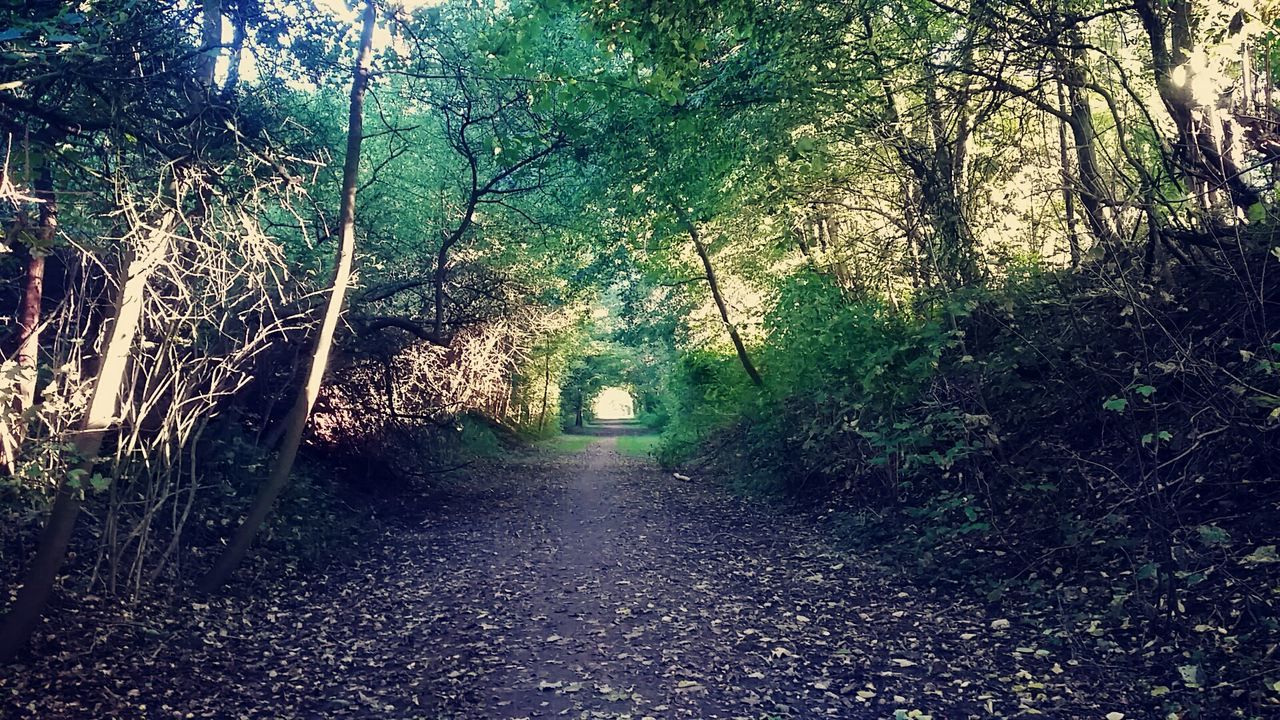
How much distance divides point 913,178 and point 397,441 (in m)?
10.4

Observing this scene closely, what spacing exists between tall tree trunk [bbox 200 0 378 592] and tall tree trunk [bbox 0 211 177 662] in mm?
2486

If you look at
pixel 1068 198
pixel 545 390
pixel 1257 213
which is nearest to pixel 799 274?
pixel 1068 198

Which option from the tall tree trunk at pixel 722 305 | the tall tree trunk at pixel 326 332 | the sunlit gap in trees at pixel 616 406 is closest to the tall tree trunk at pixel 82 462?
the tall tree trunk at pixel 326 332

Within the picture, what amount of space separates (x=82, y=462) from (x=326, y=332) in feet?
11.0

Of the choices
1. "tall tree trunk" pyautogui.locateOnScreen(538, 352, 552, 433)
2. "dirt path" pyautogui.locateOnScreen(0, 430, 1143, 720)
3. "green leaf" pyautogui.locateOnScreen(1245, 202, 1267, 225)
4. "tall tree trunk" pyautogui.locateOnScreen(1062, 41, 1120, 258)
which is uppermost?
"tall tree trunk" pyautogui.locateOnScreen(1062, 41, 1120, 258)

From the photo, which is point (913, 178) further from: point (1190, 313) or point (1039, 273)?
point (1190, 313)

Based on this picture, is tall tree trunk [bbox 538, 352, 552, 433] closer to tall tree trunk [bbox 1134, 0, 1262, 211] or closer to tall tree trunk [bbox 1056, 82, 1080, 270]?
tall tree trunk [bbox 1056, 82, 1080, 270]

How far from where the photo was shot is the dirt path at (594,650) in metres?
5.09

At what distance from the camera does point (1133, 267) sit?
638cm

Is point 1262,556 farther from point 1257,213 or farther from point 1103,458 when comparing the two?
point 1257,213

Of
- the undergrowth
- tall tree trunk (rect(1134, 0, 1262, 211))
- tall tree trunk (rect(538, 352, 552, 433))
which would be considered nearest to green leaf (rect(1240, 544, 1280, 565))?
the undergrowth

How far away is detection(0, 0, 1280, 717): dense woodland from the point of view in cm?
555

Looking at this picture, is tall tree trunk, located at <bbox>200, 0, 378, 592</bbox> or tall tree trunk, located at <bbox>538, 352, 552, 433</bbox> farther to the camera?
tall tree trunk, located at <bbox>538, 352, 552, 433</bbox>

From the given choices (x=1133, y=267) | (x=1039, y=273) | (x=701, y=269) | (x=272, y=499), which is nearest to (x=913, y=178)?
(x=1039, y=273)
